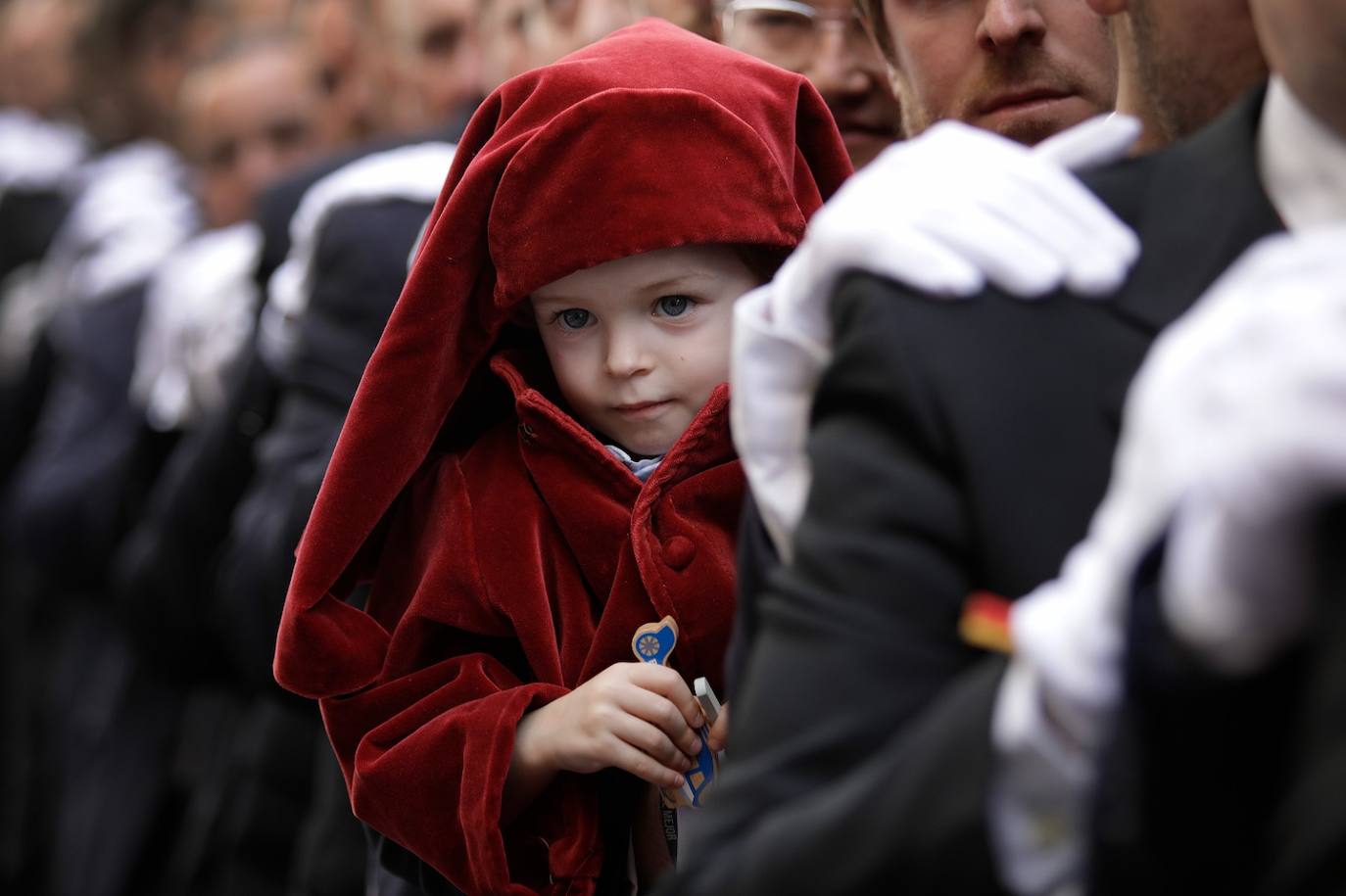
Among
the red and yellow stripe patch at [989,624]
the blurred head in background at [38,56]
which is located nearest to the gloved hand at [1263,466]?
the red and yellow stripe patch at [989,624]

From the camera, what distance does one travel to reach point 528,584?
1995mm

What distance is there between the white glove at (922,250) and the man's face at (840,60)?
3.72ft

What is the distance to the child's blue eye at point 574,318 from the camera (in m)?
2.05

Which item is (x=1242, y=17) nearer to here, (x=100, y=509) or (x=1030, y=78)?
(x=1030, y=78)

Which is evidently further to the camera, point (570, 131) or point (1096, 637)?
point (570, 131)

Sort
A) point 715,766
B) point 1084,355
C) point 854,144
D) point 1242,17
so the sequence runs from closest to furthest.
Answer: point 1084,355, point 1242,17, point 715,766, point 854,144

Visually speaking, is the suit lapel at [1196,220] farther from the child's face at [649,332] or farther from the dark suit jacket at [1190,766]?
the child's face at [649,332]

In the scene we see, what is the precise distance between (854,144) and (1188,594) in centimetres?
166

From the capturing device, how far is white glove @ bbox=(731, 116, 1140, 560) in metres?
1.33

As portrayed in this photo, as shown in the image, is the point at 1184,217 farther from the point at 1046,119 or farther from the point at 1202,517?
the point at 1046,119

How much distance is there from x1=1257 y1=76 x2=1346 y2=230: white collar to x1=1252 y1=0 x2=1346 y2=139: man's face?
17 millimetres

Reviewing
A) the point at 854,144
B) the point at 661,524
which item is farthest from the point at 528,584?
the point at 854,144

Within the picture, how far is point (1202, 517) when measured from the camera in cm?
105

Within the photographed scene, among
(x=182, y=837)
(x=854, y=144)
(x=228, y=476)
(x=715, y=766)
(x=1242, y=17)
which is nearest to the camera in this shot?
(x=1242, y=17)
